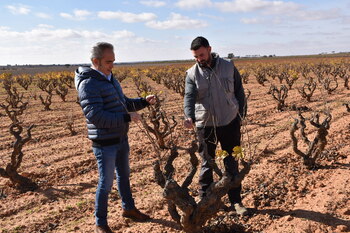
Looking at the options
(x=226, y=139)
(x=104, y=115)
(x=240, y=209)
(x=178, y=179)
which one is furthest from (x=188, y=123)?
(x=178, y=179)

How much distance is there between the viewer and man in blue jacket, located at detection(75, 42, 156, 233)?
2.53 metres

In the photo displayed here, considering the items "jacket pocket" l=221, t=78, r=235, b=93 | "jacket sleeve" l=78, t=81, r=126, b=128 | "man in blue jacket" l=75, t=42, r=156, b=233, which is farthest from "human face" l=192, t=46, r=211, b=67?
"jacket sleeve" l=78, t=81, r=126, b=128

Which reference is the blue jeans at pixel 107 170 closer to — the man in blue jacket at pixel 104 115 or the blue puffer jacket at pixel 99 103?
the man in blue jacket at pixel 104 115

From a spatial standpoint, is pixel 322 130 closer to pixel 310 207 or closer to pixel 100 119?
pixel 310 207

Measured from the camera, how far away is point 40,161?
243 inches

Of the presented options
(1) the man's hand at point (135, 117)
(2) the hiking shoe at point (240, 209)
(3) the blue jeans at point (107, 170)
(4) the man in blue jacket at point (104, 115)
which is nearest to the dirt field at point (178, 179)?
(2) the hiking shoe at point (240, 209)

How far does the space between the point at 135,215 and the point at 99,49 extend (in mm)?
2029

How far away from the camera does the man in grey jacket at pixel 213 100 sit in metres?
2.99

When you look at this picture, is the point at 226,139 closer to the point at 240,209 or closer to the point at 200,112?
the point at 200,112

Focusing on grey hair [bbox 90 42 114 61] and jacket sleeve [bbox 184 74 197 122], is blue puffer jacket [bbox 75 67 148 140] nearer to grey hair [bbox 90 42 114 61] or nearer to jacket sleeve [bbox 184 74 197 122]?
grey hair [bbox 90 42 114 61]

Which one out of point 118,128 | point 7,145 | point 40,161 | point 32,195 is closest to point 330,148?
point 118,128

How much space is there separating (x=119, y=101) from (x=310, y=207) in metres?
2.62

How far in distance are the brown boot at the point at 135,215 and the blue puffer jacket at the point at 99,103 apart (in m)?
1.15

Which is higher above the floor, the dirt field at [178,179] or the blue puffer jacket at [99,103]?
the blue puffer jacket at [99,103]
